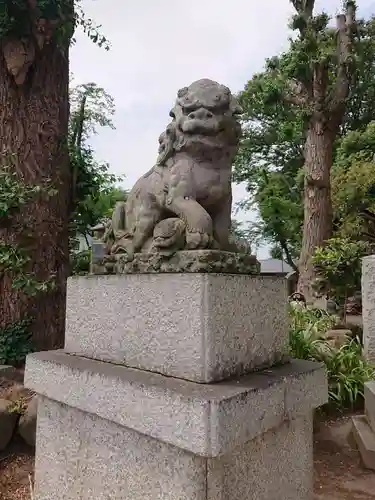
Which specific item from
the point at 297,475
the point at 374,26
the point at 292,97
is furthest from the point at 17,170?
the point at 374,26

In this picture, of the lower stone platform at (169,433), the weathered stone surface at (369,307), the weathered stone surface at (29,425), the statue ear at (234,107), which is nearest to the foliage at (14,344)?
the weathered stone surface at (29,425)

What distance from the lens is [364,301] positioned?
14.5 feet

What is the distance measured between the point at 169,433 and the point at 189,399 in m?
0.18

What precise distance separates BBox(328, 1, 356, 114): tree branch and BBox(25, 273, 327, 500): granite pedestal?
8898mm

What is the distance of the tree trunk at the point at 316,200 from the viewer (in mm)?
9414

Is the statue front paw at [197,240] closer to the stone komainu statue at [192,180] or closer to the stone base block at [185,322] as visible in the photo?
the stone komainu statue at [192,180]

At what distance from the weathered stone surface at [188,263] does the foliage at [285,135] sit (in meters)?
7.80

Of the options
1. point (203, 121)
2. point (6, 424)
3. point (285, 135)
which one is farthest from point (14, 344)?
point (285, 135)

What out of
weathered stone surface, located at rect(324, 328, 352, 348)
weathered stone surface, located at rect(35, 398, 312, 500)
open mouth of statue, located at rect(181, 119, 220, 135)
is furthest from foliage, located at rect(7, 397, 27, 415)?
weathered stone surface, located at rect(324, 328, 352, 348)

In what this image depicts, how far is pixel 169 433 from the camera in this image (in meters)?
1.54

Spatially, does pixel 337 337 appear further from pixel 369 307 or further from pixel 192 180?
pixel 192 180

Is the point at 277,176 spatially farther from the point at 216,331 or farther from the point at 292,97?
the point at 216,331

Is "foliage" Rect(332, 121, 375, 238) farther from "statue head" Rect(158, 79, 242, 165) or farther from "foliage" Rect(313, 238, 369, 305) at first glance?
"statue head" Rect(158, 79, 242, 165)

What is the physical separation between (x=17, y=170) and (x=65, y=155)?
0.57 m
